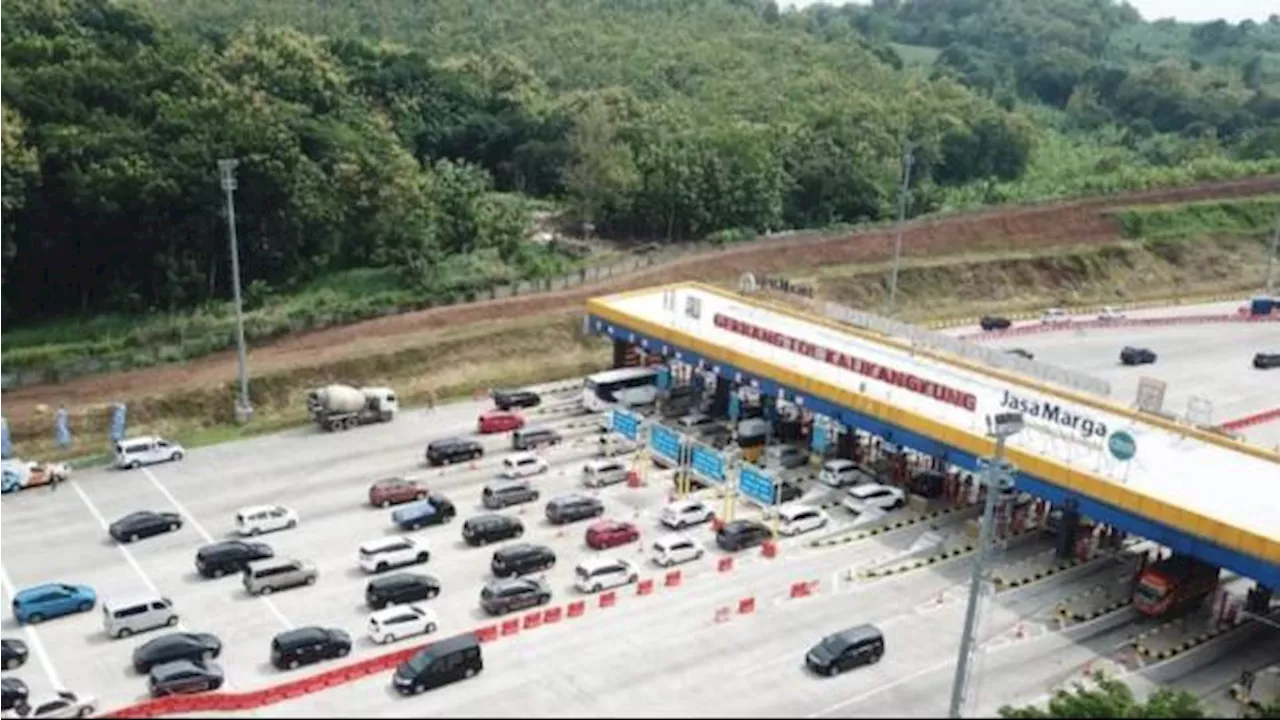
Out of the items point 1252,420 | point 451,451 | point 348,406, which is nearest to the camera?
point 451,451

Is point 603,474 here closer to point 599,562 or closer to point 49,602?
point 599,562

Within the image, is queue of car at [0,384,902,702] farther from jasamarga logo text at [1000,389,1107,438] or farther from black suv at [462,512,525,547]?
jasamarga logo text at [1000,389,1107,438]

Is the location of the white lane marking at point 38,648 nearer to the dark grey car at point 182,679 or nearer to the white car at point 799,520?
the dark grey car at point 182,679

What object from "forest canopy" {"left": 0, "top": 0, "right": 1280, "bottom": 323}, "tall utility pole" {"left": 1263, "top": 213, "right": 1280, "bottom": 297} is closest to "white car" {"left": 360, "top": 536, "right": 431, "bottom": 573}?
"forest canopy" {"left": 0, "top": 0, "right": 1280, "bottom": 323}

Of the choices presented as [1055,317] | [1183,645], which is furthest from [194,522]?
[1055,317]

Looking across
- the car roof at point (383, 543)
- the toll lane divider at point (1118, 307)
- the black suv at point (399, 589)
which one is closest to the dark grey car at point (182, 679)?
the black suv at point (399, 589)

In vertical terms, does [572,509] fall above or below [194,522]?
above
